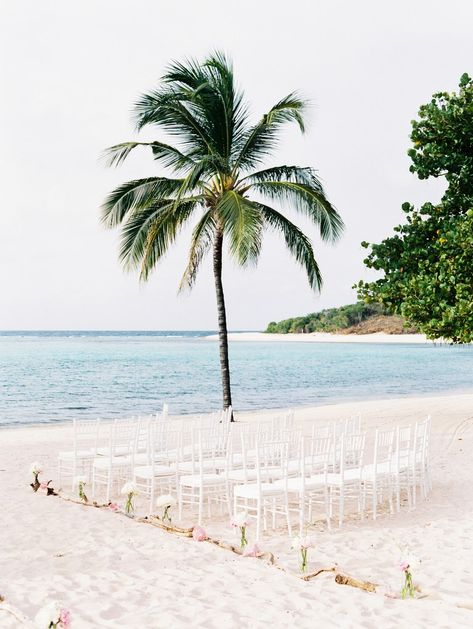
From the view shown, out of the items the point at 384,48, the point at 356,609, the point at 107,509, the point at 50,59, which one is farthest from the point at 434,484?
the point at 50,59

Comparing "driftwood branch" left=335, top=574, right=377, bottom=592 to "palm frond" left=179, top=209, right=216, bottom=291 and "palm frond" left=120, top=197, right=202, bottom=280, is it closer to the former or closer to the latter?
"palm frond" left=120, top=197, right=202, bottom=280

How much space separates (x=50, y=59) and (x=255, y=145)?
34.9 feet

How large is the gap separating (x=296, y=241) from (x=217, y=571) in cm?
1199

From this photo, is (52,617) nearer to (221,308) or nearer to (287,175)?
(221,308)

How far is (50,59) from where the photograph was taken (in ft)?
78.3

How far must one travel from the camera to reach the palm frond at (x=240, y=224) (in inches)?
544

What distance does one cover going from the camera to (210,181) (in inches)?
671

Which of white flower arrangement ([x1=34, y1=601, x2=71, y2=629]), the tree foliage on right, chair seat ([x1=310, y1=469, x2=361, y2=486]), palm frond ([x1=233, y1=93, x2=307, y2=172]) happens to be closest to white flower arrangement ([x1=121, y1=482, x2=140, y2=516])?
chair seat ([x1=310, y1=469, x2=361, y2=486])

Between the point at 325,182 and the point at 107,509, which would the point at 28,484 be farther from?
the point at 325,182

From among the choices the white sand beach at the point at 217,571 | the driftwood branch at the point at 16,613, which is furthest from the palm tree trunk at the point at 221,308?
the driftwood branch at the point at 16,613

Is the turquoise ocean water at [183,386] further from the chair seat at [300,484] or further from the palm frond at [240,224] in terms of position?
the chair seat at [300,484]

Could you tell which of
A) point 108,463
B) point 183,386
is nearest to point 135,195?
point 108,463

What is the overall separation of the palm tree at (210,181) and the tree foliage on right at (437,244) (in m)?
1.66

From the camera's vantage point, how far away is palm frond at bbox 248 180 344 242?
635 inches
